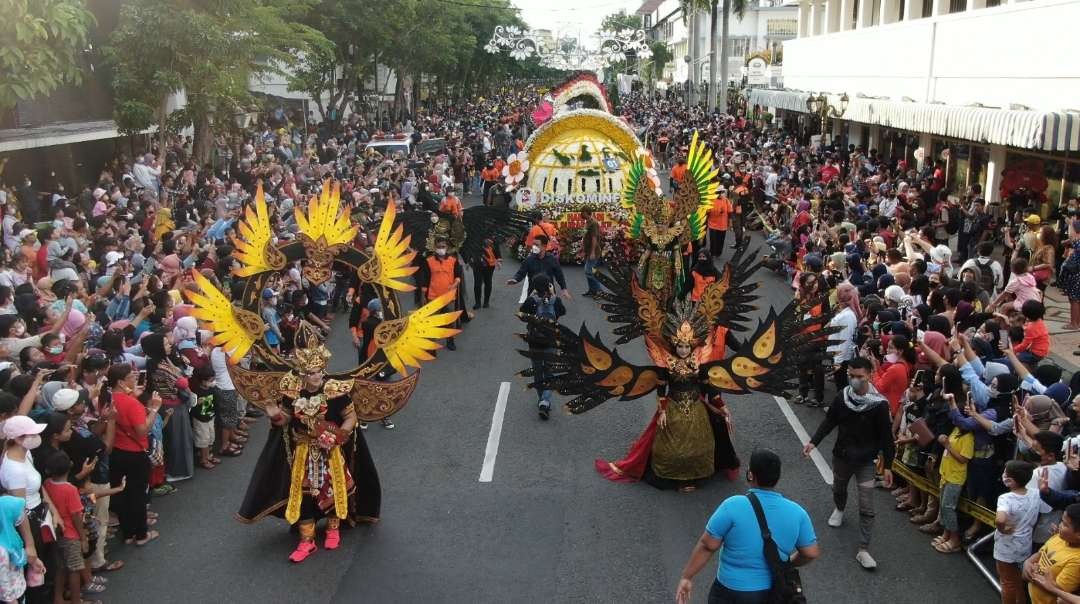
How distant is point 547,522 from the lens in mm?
7648

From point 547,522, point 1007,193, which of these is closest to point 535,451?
point 547,522

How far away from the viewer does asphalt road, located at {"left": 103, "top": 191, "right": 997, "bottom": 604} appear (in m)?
6.63

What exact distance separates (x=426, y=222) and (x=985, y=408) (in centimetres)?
859

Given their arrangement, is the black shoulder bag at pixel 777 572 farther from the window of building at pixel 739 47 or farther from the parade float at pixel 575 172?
the window of building at pixel 739 47

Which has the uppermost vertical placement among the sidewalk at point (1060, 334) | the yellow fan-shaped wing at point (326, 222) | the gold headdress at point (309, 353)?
the yellow fan-shaped wing at point (326, 222)

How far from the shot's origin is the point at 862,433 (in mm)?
6906

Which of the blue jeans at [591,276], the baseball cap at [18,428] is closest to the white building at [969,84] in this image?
the blue jeans at [591,276]

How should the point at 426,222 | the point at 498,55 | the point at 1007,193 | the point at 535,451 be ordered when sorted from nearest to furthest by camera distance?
1. the point at 535,451
2. the point at 426,222
3. the point at 1007,193
4. the point at 498,55

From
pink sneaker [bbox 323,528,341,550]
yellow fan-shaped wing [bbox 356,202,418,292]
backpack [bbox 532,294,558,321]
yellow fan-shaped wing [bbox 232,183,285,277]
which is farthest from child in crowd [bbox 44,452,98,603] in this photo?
backpack [bbox 532,294,558,321]

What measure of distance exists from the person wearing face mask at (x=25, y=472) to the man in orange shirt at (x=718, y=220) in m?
13.5

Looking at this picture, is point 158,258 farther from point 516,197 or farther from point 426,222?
point 516,197

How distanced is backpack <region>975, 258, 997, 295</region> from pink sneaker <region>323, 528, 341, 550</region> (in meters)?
7.58

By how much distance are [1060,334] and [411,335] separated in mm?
9749

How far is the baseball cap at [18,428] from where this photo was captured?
5.81 m
